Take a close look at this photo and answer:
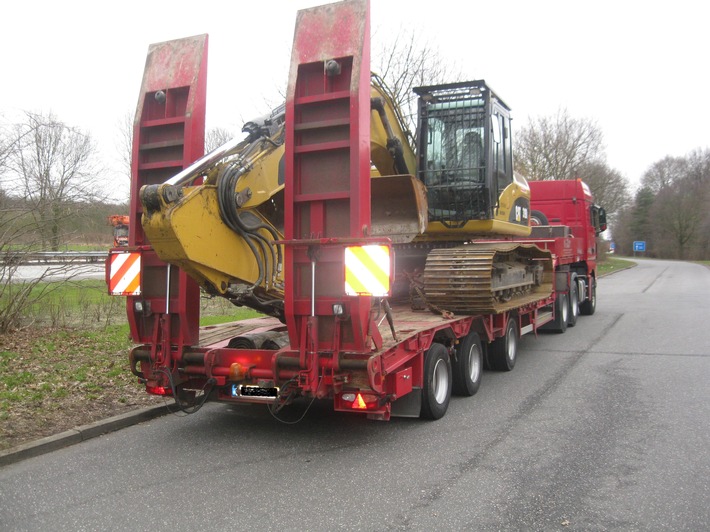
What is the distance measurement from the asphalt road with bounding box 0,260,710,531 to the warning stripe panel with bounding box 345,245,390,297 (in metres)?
1.41

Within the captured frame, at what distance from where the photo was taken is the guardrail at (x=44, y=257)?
27.7ft

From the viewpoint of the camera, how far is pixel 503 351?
331 inches

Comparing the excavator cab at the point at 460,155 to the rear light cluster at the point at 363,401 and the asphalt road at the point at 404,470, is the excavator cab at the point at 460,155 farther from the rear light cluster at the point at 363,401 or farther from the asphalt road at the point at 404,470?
the rear light cluster at the point at 363,401

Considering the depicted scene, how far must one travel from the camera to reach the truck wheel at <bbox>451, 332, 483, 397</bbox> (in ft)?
22.7

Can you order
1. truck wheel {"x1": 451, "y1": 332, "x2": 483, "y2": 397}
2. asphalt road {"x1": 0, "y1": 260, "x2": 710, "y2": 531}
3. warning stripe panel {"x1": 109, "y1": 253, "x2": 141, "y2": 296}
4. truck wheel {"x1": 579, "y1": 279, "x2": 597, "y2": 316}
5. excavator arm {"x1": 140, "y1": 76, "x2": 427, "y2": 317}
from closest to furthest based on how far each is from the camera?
asphalt road {"x1": 0, "y1": 260, "x2": 710, "y2": 531} → excavator arm {"x1": 140, "y1": 76, "x2": 427, "y2": 317} → warning stripe panel {"x1": 109, "y1": 253, "x2": 141, "y2": 296} → truck wheel {"x1": 451, "y1": 332, "x2": 483, "y2": 397} → truck wheel {"x1": 579, "y1": 279, "x2": 597, "y2": 316}

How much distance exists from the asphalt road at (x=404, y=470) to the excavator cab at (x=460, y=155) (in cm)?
239

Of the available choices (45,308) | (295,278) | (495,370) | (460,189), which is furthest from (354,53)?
(45,308)

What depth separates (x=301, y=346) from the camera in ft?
15.8

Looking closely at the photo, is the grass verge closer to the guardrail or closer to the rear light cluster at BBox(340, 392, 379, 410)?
the guardrail

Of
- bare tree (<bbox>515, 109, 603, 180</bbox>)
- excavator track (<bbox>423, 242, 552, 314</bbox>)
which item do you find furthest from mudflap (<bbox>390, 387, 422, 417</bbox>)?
bare tree (<bbox>515, 109, 603, 180</bbox>)

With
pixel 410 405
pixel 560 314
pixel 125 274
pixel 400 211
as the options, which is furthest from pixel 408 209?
pixel 560 314

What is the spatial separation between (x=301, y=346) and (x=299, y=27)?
265 cm

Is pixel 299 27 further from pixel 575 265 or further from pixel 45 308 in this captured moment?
pixel 575 265

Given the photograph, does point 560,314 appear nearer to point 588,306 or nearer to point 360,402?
point 588,306
